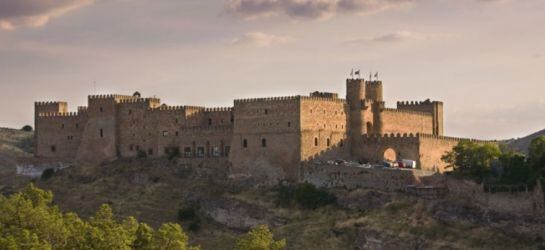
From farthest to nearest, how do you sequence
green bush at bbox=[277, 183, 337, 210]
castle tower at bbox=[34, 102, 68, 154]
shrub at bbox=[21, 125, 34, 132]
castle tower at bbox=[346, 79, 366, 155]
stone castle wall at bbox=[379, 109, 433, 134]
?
shrub at bbox=[21, 125, 34, 132]
castle tower at bbox=[34, 102, 68, 154]
stone castle wall at bbox=[379, 109, 433, 134]
castle tower at bbox=[346, 79, 366, 155]
green bush at bbox=[277, 183, 337, 210]

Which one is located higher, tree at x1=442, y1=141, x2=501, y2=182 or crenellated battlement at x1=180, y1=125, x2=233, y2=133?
crenellated battlement at x1=180, y1=125, x2=233, y2=133

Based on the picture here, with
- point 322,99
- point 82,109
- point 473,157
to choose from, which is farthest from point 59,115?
point 473,157

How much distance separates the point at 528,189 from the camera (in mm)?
92625

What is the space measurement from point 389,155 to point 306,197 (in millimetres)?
10442

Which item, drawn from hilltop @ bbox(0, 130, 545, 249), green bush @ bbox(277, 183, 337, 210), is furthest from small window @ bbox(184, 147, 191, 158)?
green bush @ bbox(277, 183, 337, 210)

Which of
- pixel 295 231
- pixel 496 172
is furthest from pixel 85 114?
pixel 496 172

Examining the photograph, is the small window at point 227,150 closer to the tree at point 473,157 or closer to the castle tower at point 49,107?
the tree at point 473,157

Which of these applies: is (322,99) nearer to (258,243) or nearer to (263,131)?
(263,131)

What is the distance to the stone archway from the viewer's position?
10988cm

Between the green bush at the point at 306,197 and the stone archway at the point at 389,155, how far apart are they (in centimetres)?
811

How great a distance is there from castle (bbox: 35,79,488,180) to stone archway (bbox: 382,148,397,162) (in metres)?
0.08

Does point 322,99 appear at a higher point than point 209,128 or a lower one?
higher

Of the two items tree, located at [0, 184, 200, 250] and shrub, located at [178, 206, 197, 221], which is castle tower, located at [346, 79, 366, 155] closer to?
shrub, located at [178, 206, 197, 221]

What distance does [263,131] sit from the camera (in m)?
109
